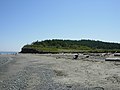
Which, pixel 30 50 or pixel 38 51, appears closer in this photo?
pixel 38 51

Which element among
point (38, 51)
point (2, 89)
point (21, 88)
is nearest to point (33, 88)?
point (21, 88)

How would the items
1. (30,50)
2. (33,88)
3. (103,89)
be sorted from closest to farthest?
1. (103,89)
2. (33,88)
3. (30,50)

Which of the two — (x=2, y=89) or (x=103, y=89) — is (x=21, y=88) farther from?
(x=103, y=89)

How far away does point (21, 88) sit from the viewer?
17.1 m

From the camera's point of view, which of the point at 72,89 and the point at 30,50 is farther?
the point at 30,50

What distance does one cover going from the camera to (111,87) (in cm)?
1653

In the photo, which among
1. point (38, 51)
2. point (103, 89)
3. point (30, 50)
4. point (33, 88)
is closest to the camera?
point (103, 89)

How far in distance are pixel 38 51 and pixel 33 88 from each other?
428ft

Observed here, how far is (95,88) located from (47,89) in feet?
10.8

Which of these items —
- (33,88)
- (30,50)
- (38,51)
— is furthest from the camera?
(30,50)

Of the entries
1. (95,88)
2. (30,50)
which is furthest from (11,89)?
(30,50)

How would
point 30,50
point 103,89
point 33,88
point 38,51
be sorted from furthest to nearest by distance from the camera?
point 30,50
point 38,51
point 33,88
point 103,89

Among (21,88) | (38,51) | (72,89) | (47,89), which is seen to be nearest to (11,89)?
(21,88)

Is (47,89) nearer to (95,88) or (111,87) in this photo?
(95,88)
